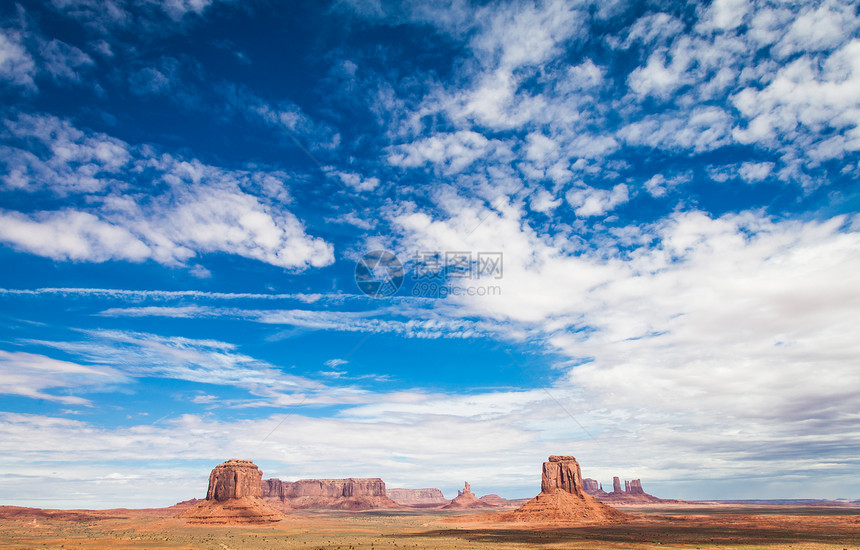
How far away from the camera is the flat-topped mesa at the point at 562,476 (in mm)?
174500

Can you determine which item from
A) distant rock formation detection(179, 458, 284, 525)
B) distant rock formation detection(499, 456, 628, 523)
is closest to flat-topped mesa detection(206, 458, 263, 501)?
distant rock formation detection(179, 458, 284, 525)

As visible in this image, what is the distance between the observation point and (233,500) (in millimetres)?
157875

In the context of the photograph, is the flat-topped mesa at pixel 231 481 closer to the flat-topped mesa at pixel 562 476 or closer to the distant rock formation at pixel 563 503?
the distant rock formation at pixel 563 503

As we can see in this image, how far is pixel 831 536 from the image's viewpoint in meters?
102

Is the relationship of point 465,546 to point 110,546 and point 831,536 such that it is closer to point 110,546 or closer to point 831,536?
point 110,546

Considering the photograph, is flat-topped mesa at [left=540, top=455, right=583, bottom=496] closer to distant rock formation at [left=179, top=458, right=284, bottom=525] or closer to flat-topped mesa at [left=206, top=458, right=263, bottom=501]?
distant rock formation at [left=179, top=458, right=284, bottom=525]

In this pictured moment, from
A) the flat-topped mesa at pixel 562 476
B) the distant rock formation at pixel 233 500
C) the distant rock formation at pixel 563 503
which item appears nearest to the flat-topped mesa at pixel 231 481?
the distant rock formation at pixel 233 500

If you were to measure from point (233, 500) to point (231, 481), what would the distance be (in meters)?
7.14

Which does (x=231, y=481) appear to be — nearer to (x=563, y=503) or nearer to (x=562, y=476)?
(x=563, y=503)

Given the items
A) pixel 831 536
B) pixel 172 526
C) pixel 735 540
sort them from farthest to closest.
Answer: pixel 172 526
pixel 831 536
pixel 735 540

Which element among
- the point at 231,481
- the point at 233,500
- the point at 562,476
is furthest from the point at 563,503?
the point at 231,481

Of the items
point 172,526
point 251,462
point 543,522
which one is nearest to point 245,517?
point 172,526

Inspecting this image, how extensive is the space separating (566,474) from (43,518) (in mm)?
204134

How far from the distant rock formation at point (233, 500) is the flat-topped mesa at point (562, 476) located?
98.9 m
